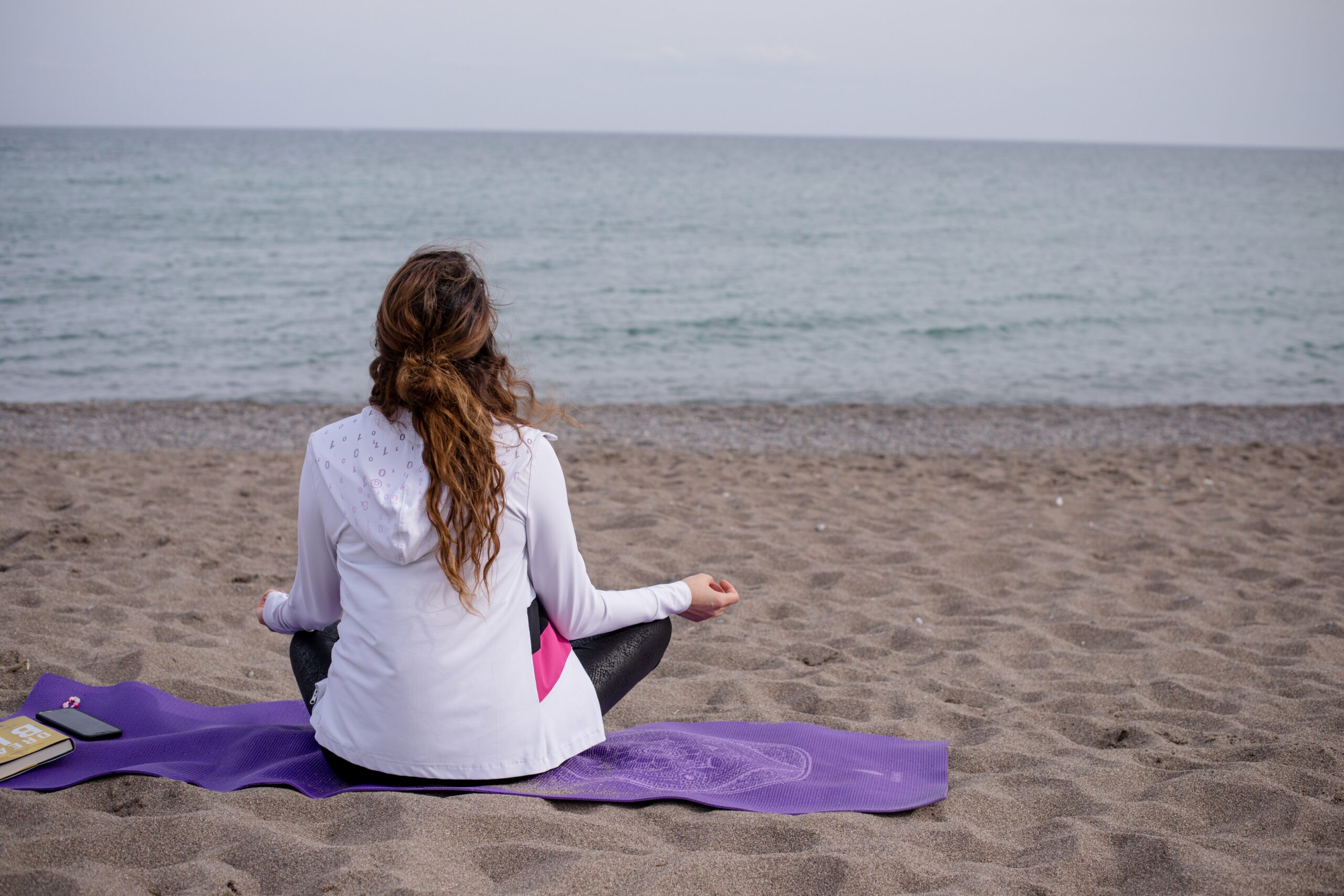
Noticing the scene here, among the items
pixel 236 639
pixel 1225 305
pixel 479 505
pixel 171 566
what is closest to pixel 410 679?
pixel 479 505

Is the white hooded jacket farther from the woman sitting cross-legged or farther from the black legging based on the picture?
the black legging

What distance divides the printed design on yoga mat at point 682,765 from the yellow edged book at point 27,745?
140 cm

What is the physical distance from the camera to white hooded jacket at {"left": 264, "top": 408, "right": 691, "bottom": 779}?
223 centimetres

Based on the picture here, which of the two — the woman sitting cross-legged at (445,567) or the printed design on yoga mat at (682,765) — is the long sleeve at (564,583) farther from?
the printed design on yoga mat at (682,765)

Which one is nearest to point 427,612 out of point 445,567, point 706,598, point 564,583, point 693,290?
point 445,567

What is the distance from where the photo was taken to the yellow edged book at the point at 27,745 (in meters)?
2.59

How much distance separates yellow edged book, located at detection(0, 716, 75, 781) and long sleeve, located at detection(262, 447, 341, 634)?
71 centimetres

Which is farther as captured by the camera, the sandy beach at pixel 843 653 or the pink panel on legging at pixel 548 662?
the pink panel on legging at pixel 548 662

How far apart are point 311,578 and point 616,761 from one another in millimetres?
1029

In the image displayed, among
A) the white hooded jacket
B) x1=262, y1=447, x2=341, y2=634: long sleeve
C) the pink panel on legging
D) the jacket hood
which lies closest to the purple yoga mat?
the white hooded jacket

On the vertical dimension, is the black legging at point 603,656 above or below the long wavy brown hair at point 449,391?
below

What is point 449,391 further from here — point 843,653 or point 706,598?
point 843,653

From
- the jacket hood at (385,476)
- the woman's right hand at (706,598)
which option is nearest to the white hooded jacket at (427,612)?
the jacket hood at (385,476)

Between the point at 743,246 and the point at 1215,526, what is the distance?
19074mm
